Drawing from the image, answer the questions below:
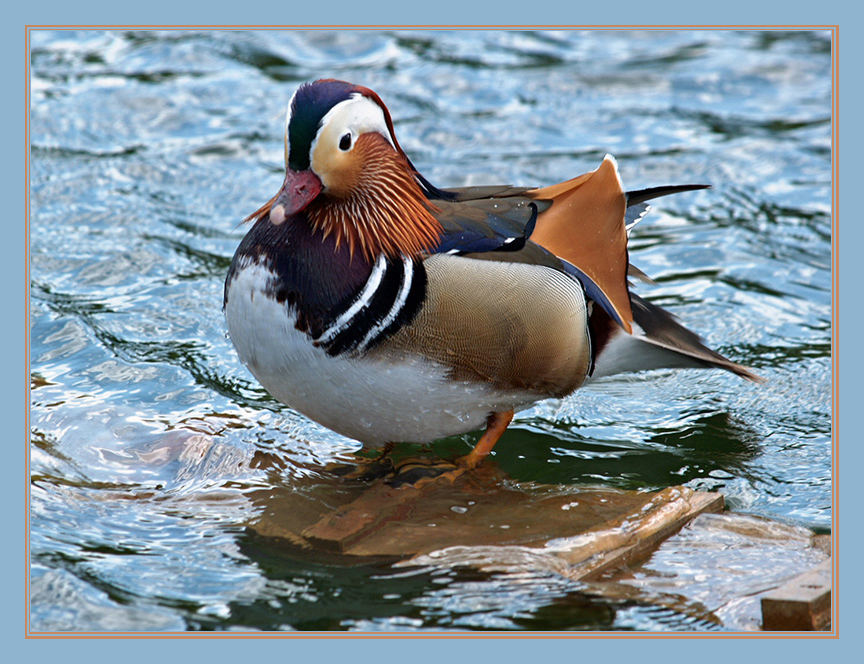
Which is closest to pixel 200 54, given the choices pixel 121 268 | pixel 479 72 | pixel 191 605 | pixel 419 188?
pixel 479 72

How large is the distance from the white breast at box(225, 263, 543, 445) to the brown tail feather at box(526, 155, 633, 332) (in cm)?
63

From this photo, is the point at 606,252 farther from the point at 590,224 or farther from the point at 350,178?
the point at 350,178

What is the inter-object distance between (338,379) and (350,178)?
0.75 m

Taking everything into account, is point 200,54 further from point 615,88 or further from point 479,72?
point 615,88

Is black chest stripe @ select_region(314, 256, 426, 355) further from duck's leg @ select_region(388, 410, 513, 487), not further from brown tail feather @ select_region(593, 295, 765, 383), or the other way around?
brown tail feather @ select_region(593, 295, 765, 383)

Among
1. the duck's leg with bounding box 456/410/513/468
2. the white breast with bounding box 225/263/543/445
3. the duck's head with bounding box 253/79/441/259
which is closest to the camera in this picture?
the duck's head with bounding box 253/79/441/259

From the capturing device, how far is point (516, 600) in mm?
→ 3621

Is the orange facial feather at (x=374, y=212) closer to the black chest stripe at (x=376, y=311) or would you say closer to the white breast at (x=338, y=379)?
the black chest stripe at (x=376, y=311)

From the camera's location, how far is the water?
149 inches

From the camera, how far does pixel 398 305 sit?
401 cm

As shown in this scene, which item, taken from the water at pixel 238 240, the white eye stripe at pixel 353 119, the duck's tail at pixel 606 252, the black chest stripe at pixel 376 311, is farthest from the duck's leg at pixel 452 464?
the white eye stripe at pixel 353 119

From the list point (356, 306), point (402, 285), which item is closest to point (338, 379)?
point (356, 306)

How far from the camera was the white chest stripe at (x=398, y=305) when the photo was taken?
156 inches

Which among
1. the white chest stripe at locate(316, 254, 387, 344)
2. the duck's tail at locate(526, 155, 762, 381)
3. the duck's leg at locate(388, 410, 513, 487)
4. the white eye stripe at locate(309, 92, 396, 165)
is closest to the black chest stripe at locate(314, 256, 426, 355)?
the white chest stripe at locate(316, 254, 387, 344)
